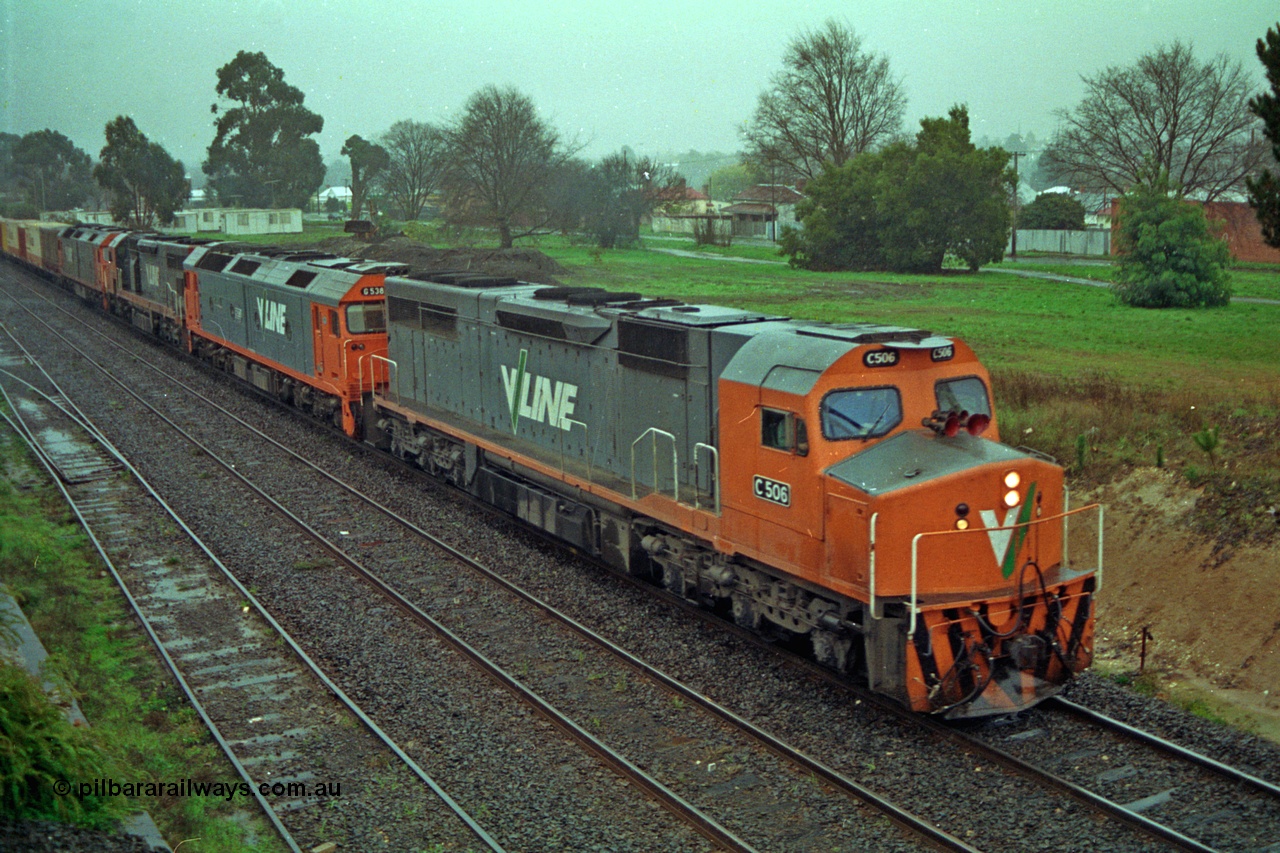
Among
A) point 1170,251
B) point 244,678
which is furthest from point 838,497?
point 1170,251

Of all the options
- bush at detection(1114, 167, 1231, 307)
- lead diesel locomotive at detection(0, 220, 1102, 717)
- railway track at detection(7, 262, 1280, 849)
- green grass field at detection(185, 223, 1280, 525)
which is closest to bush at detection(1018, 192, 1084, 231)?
green grass field at detection(185, 223, 1280, 525)

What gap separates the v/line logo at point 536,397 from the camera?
539 inches

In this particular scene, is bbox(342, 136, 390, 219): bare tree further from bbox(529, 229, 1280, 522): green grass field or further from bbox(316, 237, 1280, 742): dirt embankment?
bbox(316, 237, 1280, 742): dirt embankment

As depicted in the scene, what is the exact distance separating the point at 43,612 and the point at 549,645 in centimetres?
569

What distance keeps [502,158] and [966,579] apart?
5091 centimetres

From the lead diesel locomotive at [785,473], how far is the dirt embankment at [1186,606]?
1021 millimetres

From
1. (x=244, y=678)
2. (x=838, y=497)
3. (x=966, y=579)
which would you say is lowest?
(x=244, y=678)

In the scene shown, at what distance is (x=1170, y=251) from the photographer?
29.9 metres

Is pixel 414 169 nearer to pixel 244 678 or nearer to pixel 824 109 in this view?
pixel 824 109

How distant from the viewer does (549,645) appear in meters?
11.1

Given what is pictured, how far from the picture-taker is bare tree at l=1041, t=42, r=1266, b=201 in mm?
48125

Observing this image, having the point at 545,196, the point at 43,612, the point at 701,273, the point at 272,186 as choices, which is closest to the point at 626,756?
the point at 43,612

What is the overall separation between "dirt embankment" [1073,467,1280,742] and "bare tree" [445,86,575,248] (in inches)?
1780

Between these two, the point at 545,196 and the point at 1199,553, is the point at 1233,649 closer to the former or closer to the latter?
the point at 1199,553
